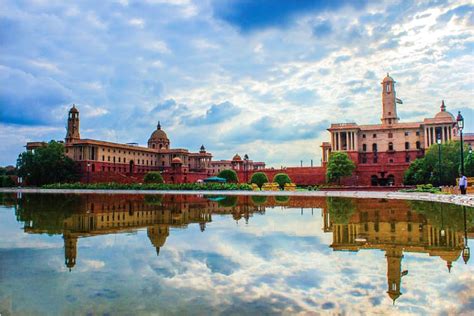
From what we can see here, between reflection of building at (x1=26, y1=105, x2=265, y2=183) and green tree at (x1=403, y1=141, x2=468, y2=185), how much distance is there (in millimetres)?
25636

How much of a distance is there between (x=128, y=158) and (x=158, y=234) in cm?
7205

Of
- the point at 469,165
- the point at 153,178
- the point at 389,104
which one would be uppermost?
the point at 389,104

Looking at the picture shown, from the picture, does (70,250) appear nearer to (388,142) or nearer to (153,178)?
(153,178)

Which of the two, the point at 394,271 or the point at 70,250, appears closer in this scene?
the point at 394,271

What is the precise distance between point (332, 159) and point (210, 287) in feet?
178

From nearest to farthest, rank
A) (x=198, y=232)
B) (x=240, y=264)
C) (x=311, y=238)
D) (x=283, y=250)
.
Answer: (x=240, y=264) < (x=283, y=250) < (x=311, y=238) < (x=198, y=232)

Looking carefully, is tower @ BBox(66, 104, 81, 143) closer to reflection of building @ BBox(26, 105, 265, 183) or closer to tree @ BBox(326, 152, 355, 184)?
reflection of building @ BBox(26, 105, 265, 183)

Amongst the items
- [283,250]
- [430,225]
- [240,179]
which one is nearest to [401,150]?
[240,179]

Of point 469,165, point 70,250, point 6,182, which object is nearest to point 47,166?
point 6,182

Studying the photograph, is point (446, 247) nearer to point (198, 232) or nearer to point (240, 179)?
point (198, 232)

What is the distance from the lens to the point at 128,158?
79375 millimetres

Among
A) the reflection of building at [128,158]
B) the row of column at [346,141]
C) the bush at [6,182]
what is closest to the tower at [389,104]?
the row of column at [346,141]

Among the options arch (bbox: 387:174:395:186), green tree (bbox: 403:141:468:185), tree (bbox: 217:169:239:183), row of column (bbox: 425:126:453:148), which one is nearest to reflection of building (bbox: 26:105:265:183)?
tree (bbox: 217:169:239:183)

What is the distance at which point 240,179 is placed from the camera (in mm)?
64875
